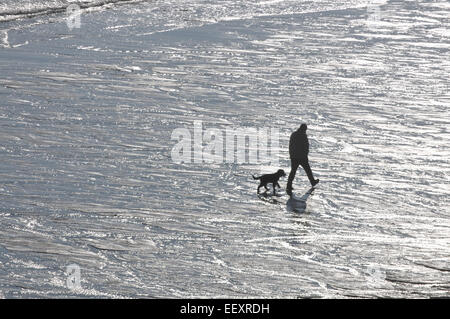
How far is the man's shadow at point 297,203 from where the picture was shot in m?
15.0

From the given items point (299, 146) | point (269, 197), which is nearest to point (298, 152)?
point (299, 146)

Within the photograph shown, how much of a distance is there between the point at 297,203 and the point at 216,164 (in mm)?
2608

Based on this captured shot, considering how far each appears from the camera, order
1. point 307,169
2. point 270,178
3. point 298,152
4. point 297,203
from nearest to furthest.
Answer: point 297,203 < point 270,178 < point 298,152 < point 307,169

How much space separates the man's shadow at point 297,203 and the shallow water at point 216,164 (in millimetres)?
44

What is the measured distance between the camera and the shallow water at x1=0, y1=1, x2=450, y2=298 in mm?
12430

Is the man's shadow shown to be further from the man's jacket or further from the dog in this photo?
the man's jacket

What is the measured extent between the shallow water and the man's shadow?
0.15ft

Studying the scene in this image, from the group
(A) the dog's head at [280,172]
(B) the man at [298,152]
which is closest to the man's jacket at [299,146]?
(B) the man at [298,152]

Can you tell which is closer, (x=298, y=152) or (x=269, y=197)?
(x=269, y=197)

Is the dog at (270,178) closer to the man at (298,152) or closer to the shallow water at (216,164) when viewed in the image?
the man at (298,152)

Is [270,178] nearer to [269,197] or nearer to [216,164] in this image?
[269,197]

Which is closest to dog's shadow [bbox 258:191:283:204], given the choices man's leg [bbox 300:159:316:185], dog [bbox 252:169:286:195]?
dog [bbox 252:169:286:195]

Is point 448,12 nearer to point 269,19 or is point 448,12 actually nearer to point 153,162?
point 269,19

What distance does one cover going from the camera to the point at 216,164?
17562mm
